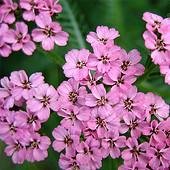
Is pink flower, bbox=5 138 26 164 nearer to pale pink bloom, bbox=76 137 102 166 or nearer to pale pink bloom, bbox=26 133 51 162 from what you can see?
pale pink bloom, bbox=26 133 51 162

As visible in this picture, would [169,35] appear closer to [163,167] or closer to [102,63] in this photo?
[102,63]

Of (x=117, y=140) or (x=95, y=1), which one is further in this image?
(x=95, y=1)

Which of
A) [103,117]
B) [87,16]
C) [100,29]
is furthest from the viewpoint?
[87,16]

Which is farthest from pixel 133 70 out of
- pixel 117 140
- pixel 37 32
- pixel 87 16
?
pixel 87 16

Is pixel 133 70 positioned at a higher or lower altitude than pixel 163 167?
higher

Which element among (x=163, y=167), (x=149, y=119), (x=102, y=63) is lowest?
(x=163, y=167)

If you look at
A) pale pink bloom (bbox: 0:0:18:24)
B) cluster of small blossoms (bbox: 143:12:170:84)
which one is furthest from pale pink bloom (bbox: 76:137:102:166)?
pale pink bloom (bbox: 0:0:18:24)
